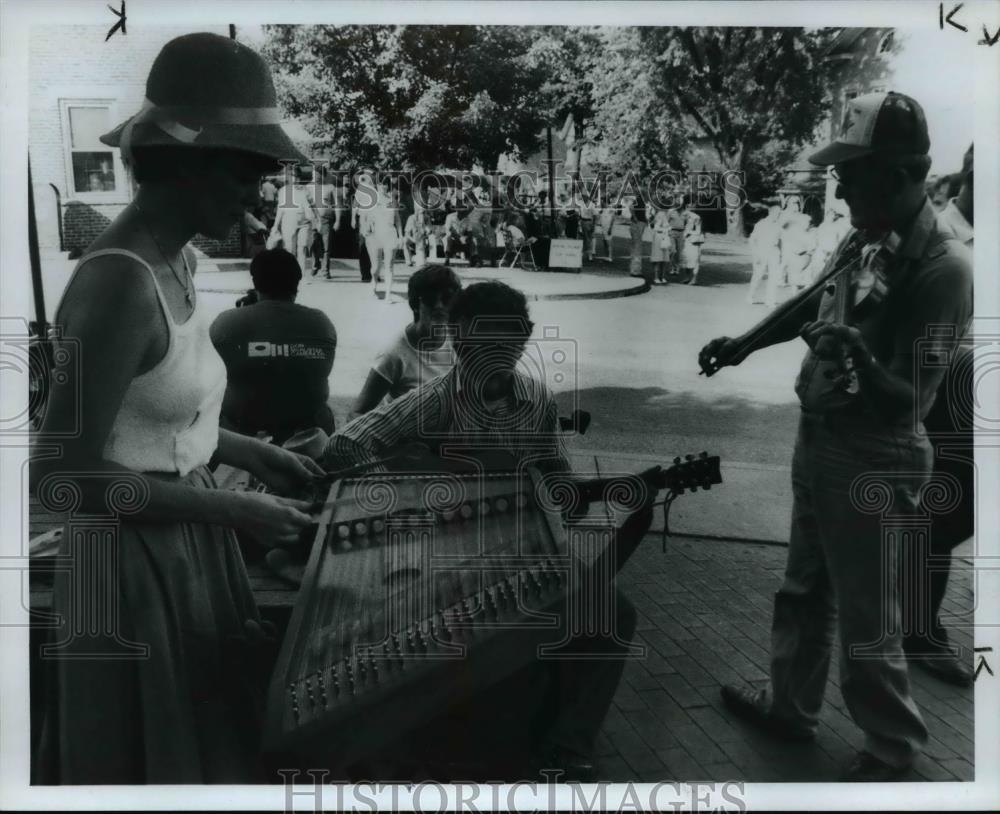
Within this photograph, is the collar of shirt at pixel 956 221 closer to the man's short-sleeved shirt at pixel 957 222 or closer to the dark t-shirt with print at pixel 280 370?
the man's short-sleeved shirt at pixel 957 222

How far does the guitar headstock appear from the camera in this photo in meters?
3.02

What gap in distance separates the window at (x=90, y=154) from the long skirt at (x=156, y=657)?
0.92m

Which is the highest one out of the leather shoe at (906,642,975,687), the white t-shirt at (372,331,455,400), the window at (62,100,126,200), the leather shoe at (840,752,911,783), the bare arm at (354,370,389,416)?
the window at (62,100,126,200)

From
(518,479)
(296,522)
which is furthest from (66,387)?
(518,479)

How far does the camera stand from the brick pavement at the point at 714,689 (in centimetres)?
308

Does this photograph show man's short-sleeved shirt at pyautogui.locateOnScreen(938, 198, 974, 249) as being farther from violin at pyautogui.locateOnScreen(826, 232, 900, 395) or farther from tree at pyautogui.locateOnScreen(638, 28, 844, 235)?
tree at pyautogui.locateOnScreen(638, 28, 844, 235)

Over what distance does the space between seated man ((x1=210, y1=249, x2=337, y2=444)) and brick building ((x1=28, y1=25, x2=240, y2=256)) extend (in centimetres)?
18

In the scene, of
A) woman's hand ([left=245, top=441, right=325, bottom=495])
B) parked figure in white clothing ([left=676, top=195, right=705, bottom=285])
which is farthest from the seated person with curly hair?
parked figure in white clothing ([left=676, top=195, right=705, bottom=285])

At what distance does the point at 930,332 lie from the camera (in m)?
2.95

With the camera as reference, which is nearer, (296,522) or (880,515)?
(296,522)

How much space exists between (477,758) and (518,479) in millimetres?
903

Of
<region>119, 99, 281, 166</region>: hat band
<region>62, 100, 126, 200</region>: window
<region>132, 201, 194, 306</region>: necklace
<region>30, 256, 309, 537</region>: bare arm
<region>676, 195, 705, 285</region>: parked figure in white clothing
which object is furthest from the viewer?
<region>676, 195, 705, 285</region>: parked figure in white clothing

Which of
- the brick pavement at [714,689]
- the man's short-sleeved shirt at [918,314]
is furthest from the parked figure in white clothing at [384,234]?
the man's short-sleeved shirt at [918,314]

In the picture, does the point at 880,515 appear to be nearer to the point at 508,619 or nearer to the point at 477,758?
the point at 508,619
